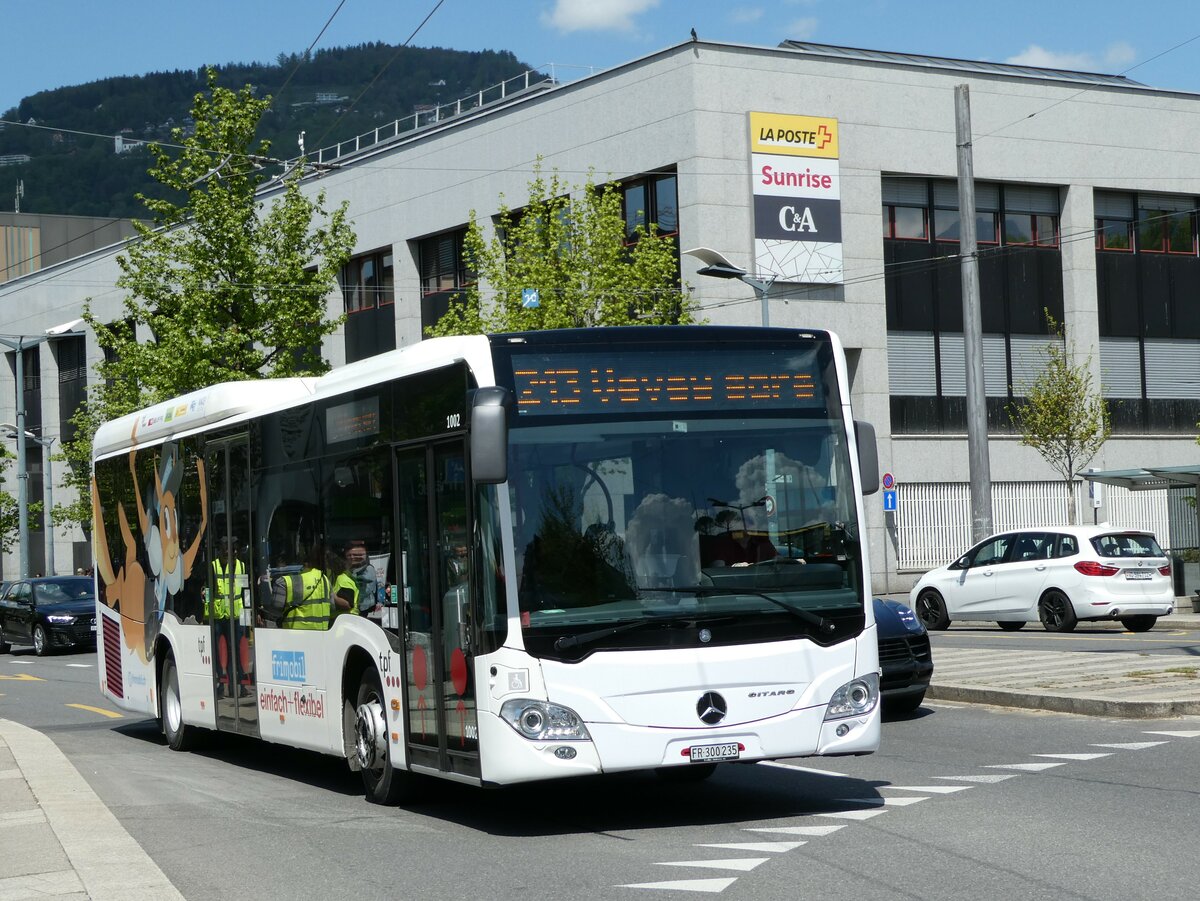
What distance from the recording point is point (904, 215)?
4316cm

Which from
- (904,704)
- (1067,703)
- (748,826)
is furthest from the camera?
(904,704)

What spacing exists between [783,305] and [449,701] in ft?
103

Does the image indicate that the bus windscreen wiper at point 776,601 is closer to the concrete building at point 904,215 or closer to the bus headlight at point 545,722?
the bus headlight at point 545,722

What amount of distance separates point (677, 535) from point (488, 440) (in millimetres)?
1218

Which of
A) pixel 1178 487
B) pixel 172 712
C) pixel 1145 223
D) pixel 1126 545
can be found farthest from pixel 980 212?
pixel 172 712

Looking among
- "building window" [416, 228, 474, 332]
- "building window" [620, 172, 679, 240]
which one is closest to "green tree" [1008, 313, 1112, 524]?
"building window" [620, 172, 679, 240]

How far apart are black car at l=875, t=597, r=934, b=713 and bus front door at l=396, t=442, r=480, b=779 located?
582 centimetres

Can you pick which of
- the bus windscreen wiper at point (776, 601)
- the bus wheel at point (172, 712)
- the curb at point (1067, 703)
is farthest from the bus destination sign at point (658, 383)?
the bus wheel at point (172, 712)

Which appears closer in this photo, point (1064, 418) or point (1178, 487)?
point (1178, 487)

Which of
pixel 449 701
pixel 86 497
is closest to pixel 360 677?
pixel 449 701

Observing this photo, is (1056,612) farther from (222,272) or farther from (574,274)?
(222,272)

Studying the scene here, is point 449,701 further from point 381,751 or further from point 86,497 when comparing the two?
point 86,497

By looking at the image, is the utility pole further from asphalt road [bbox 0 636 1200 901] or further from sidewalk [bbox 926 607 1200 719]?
asphalt road [bbox 0 636 1200 901]

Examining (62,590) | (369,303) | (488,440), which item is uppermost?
(369,303)
